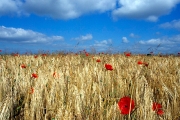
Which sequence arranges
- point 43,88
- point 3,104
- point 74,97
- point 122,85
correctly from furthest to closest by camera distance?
point 122,85 < point 43,88 < point 74,97 < point 3,104

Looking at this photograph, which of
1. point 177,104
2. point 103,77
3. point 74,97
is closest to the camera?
point 74,97

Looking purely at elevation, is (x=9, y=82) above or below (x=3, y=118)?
above

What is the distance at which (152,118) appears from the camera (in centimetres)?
151

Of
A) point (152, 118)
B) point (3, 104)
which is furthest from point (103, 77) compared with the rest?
point (3, 104)

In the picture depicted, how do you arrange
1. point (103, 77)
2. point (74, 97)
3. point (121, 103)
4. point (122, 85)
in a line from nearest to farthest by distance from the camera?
1. point (121, 103)
2. point (74, 97)
3. point (122, 85)
4. point (103, 77)

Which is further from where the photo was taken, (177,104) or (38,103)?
(177,104)

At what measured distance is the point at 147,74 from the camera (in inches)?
115

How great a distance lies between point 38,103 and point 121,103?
804mm

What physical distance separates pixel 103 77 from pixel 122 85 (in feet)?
1.26

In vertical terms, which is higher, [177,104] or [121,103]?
[121,103]

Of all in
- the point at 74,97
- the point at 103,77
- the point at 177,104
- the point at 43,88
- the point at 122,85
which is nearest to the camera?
Result: the point at 74,97

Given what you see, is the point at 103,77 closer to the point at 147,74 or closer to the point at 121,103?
the point at 147,74

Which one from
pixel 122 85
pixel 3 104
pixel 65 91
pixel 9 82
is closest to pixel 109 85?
pixel 122 85

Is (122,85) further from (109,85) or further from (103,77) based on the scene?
(103,77)
